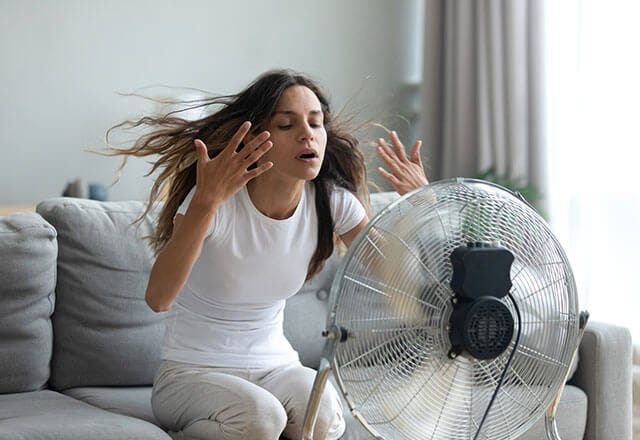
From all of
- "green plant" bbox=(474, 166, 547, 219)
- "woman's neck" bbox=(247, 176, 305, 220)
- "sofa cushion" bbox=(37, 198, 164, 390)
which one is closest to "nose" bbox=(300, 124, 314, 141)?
"woman's neck" bbox=(247, 176, 305, 220)

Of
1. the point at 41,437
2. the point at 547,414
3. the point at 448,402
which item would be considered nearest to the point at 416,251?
the point at 448,402

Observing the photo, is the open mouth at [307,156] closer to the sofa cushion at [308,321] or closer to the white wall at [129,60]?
the sofa cushion at [308,321]

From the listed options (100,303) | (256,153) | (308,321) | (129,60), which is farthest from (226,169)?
(129,60)

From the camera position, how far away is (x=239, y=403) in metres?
1.50

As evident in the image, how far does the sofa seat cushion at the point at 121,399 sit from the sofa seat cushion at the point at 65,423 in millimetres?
60

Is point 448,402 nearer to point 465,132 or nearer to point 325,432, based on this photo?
point 325,432

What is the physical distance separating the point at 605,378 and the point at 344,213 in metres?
0.82

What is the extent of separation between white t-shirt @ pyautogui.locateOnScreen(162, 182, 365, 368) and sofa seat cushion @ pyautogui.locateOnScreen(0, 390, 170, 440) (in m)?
0.17

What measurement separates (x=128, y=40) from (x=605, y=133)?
184cm

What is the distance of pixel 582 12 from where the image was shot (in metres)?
3.17

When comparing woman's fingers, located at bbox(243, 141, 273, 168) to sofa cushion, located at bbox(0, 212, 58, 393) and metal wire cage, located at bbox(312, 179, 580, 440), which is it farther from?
sofa cushion, located at bbox(0, 212, 58, 393)

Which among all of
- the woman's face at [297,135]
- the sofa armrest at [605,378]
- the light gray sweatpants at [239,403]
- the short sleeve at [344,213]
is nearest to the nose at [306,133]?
the woman's face at [297,135]

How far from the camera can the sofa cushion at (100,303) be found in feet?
6.23

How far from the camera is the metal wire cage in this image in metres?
1.12
